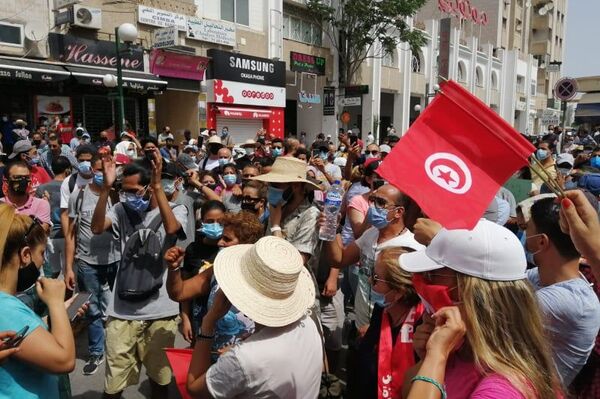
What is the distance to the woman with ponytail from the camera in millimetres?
1787

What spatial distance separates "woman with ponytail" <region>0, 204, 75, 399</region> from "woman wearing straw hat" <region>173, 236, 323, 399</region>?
1.89ft

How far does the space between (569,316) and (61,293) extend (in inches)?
88.5

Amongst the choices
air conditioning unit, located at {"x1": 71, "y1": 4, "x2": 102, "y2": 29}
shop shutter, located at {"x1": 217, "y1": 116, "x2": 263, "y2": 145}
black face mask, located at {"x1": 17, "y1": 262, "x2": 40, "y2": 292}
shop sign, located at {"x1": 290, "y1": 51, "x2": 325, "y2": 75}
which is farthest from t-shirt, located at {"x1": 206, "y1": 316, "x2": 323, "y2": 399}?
shop sign, located at {"x1": 290, "y1": 51, "x2": 325, "y2": 75}

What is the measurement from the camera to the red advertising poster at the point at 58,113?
1430 cm

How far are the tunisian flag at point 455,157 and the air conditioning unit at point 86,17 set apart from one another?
47.2 ft

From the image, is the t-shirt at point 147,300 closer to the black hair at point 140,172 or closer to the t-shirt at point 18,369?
the black hair at point 140,172

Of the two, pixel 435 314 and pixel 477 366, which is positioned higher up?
pixel 435 314

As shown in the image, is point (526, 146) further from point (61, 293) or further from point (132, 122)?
point (132, 122)

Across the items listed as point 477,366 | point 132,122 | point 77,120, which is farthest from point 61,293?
point 132,122

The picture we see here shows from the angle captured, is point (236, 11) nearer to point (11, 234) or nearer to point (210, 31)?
point (210, 31)

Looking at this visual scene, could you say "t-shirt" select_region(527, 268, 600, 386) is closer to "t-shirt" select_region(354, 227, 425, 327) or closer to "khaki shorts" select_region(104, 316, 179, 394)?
"t-shirt" select_region(354, 227, 425, 327)

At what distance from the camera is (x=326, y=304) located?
3.73 metres

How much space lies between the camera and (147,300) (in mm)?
3203

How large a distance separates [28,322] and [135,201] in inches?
63.4
